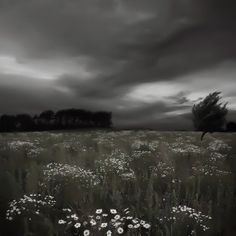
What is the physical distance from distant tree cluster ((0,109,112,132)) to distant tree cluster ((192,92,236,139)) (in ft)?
3.93

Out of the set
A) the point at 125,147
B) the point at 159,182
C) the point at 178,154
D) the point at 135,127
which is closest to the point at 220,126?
the point at 135,127

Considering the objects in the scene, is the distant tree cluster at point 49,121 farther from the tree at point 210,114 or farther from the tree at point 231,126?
the tree at point 231,126

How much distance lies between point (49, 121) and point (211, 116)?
188 cm

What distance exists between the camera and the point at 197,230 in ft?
10.4

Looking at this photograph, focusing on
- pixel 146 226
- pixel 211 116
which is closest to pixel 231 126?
pixel 211 116

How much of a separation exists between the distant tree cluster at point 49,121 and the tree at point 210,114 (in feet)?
3.93

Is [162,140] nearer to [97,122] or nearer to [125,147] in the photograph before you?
[125,147]

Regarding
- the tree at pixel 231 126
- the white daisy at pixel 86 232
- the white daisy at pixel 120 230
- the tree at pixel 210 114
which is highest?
the tree at pixel 210 114

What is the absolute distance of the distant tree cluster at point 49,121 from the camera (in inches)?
167

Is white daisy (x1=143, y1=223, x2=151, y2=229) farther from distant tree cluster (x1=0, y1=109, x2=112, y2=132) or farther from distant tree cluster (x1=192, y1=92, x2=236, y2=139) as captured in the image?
distant tree cluster (x1=0, y1=109, x2=112, y2=132)

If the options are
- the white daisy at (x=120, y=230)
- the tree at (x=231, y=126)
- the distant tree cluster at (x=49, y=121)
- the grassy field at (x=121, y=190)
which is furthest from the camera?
the distant tree cluster at (x=49, y=121)

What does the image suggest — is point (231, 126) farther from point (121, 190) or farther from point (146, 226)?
point (121, 190)

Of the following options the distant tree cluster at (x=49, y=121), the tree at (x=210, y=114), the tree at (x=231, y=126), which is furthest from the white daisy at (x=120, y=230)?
the distant tree cluster at (x=49, y=121)

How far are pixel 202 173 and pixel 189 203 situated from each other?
1.05 meters
